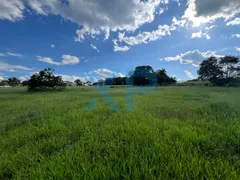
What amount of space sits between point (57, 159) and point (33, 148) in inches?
41.4

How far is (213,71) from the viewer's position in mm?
52188

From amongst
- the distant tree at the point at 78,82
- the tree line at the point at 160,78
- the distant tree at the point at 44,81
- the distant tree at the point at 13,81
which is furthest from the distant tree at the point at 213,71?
the distant tree at the point at 13,81

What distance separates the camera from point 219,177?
5.99 feet

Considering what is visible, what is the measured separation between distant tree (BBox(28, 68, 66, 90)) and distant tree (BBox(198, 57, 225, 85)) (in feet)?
166

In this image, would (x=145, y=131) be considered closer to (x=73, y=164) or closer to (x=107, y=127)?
(x=107, y=127)

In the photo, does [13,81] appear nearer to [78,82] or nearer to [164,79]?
[78,82]

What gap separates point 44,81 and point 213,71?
56.1m

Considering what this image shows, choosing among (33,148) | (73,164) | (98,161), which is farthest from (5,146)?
(98,161)

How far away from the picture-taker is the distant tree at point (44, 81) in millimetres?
31438

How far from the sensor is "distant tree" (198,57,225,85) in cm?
5161

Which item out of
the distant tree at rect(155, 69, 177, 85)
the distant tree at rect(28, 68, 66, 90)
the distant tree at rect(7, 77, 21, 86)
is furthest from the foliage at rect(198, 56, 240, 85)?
the distant tree at rect(7, 77, 21, 86)

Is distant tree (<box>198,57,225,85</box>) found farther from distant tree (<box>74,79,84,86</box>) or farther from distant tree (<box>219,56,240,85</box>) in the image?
distant tree (<box>74,79,84,86</box>)

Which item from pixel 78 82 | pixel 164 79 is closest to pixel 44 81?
pixel 78 82

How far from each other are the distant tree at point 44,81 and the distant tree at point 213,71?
5062 centimetres
